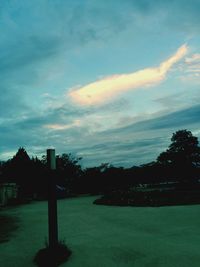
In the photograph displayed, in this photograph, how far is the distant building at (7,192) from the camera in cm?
3200

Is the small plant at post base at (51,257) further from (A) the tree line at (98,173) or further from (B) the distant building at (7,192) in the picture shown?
(A) the tree line at (98,173)

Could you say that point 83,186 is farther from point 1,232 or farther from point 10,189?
point 1,232

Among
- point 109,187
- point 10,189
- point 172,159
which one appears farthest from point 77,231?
point 172,159

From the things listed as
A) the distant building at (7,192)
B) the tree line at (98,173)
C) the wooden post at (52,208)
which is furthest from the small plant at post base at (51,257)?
the tree line at (98,173)

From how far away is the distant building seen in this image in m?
32.0

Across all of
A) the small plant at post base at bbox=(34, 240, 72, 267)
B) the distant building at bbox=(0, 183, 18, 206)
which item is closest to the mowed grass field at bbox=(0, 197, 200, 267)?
the small plant at post base at bbox=(34, 240, 72, 267)

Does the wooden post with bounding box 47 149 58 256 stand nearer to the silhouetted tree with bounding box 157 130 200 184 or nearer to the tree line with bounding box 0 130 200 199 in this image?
the tree line with bounding box 0 130 200 199

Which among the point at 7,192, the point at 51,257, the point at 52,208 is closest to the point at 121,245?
the point at 51,257

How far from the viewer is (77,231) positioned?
11609 millimetres

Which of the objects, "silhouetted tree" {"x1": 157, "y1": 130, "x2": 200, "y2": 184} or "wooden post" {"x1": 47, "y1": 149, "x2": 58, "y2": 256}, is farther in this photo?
"silhouetted tree" {"x1": 157, "y1": 130, "x2": 200, "y2": 184}

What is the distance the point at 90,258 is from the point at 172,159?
45.6 metres

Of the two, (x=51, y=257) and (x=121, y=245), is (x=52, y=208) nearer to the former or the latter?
(x=51, y=257)

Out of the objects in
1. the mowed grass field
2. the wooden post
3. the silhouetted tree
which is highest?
the silhouetted tree

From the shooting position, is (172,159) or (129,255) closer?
(129,255)
